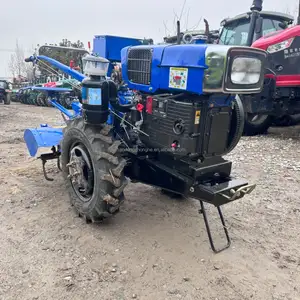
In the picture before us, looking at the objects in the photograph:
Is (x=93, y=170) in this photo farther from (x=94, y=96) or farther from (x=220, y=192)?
(x=220, y=192)

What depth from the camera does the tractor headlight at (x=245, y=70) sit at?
254 cm

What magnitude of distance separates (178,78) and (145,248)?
148 centimetres

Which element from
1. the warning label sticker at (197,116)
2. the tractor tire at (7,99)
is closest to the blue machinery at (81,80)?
the warning label sticker at (197,116)

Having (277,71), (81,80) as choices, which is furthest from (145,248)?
(277,71)

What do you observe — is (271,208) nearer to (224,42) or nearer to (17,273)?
(17,273)

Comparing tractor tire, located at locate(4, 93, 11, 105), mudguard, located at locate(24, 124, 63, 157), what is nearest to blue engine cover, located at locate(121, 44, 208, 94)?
mudguard, located at locate(24, 124, 63, 157)

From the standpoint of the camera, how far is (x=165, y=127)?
288 centimetres

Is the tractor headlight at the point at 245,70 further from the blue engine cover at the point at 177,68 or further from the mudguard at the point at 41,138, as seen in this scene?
the mudguard at the point at 41,138

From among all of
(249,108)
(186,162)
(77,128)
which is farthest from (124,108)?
(249,108)

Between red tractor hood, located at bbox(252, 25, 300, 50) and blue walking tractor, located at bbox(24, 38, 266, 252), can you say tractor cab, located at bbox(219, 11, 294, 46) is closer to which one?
red tractor hood, located at bbox(252, 25, 300, 50)

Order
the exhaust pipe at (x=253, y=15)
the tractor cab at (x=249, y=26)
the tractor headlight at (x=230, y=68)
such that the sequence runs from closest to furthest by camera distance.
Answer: the tractor headlight at (x=230, y=68)
the exhaust pipe at (x=253, y=15)
the tractor cab at (x=249, y=26)

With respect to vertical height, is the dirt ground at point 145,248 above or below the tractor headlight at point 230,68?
below

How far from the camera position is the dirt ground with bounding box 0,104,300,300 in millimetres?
2518

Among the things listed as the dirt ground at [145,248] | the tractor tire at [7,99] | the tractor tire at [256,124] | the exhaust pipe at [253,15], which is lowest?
the tractor tire at [7,99]
